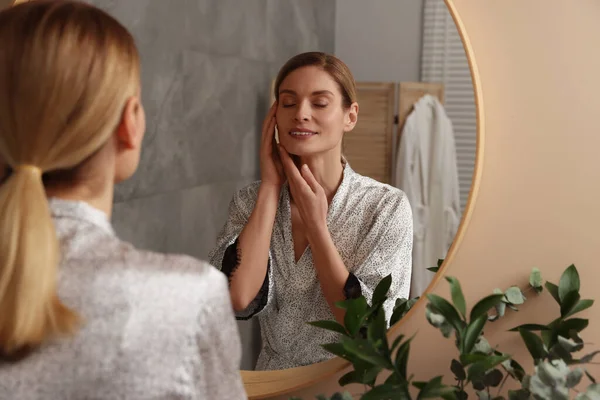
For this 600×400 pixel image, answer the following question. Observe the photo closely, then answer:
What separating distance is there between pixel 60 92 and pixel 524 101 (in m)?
0.58

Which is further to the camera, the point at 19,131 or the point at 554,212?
the point at 554,212

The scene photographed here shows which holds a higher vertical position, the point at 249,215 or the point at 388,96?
the point at 388,96

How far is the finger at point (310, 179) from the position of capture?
91 centimetres

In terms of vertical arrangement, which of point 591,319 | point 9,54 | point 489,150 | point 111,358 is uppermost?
point 9,54

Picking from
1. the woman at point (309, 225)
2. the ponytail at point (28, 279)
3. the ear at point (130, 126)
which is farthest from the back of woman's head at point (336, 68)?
the ponytail at point (28, 279)

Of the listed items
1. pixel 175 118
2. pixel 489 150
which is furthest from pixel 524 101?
A: pixel 175 118

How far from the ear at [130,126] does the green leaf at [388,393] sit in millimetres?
373

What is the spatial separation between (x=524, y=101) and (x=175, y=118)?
18.1 inches

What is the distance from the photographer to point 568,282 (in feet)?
2.72

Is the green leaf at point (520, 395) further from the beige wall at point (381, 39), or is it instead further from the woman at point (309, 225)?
the beige wall at point (381, 39)

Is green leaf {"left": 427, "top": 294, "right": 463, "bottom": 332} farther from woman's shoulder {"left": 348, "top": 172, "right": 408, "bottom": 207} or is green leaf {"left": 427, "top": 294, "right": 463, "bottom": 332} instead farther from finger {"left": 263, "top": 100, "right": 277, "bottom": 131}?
finger {"left": 263, "top": 100, "right": 277, "bottom": 131}

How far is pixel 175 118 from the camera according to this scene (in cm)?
91

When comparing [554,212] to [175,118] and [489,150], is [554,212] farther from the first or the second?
[175,118]

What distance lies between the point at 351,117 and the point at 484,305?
29cm
